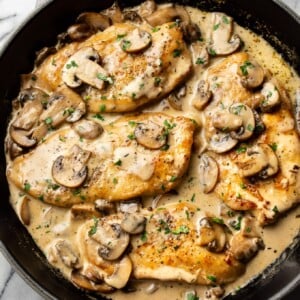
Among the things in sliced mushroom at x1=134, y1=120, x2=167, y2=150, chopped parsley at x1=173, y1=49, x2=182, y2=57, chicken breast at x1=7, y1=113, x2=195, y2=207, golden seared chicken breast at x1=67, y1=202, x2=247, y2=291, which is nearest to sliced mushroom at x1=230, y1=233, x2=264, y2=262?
golden seared chicken breast at x1=67, y1=202, x2=247, y2=291

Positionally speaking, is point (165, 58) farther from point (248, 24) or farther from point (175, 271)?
point (175, 271)

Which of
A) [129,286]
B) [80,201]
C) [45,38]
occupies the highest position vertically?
[45,38]

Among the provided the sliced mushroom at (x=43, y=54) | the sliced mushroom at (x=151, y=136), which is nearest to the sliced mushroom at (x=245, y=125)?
the sliced mushroom at (x=151, y=136)

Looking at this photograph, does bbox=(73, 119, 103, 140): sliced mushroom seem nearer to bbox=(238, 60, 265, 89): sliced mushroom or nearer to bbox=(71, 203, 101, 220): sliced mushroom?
bbox=(71, 203, 101, 220): sliced mushroom

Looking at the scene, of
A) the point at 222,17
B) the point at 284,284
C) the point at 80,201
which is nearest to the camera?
the point at 284,284

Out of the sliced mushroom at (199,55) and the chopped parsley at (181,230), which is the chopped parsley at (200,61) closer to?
the sliced mushroom at (199,55)

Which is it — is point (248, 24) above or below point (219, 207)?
above

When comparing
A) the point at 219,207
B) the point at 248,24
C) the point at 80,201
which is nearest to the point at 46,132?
the point at 80,201
